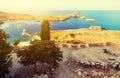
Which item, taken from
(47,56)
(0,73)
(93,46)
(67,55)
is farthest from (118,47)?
(0,73)

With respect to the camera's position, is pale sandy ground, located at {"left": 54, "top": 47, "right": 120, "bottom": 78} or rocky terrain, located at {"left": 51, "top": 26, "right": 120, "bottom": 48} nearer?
pale sandy ground, located at {"left": 54, "top": 47, "right": 120, "bottom": 78}

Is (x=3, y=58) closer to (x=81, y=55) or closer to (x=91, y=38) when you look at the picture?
(x=81, y=55)

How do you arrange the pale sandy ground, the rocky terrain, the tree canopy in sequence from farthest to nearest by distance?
the rocky terrain < the pale sandy ground < the tree canopy

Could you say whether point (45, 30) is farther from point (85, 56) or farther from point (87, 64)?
point (87, 64)

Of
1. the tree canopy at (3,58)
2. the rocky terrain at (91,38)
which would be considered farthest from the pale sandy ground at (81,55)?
the tree canopy at (3,58)

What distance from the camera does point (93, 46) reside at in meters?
48.9

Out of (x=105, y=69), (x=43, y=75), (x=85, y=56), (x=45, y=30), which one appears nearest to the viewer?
(x=43, y=75)

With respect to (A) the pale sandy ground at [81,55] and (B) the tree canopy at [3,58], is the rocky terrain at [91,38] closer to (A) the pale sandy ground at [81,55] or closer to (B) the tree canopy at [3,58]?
(A) the pale sandy ground at [81,55]

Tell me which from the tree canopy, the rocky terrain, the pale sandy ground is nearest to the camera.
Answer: the tree canopy

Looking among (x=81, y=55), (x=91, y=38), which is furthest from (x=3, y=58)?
(x=91, y=38)

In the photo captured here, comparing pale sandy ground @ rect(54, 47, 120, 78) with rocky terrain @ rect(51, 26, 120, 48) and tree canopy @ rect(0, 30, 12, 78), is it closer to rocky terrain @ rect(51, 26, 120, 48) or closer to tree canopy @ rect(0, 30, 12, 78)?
rocky terrain @ rect(51, 26, 120, 48)

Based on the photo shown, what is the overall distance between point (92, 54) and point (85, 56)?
2.06 metres

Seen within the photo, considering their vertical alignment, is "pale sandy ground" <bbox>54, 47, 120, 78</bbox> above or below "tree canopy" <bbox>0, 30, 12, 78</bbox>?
below

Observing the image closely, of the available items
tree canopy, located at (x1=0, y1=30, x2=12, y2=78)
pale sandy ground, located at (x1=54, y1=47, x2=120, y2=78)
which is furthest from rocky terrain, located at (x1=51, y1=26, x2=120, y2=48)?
tree canopy, located at (x1=0, y1=30, x2=12, y2=78)
